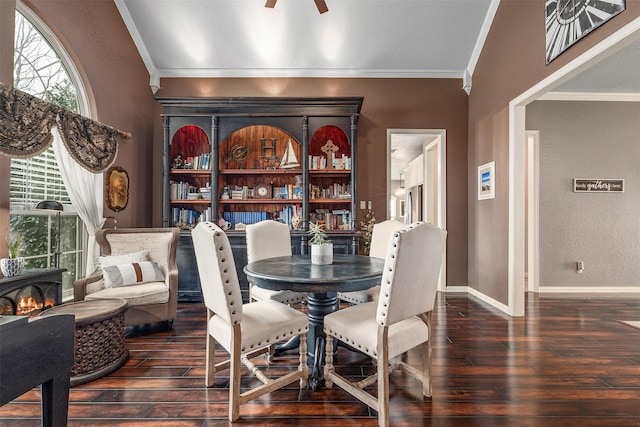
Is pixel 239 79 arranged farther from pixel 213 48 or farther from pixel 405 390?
pixel 405 390

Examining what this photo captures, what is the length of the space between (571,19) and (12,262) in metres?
4.65

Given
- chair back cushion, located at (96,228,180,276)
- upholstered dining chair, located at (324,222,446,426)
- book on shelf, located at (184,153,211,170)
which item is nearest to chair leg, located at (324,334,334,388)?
upholstered dining chair, located at (324,222,446,426)

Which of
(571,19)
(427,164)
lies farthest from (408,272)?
(427,164)

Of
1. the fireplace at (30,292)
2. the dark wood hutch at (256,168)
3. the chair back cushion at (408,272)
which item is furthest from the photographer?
the dark wood hutch at (256,168)

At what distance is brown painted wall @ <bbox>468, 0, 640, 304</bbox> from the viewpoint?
10.3 ft

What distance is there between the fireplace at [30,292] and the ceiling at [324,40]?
316 cm

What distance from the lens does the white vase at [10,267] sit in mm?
2232

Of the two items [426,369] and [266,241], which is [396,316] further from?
[266,241]

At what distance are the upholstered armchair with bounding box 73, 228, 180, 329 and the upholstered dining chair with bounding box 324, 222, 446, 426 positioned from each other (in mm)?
1813

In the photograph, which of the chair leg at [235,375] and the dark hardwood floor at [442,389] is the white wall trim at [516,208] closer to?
the dark hardwood floor at [442,389]

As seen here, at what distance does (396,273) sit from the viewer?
1586 mm

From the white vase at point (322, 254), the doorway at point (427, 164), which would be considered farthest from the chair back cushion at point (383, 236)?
the doorway at point (427, 164)

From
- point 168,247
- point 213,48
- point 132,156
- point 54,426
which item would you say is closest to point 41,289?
point 168,247

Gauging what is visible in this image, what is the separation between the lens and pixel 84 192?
3.18m
